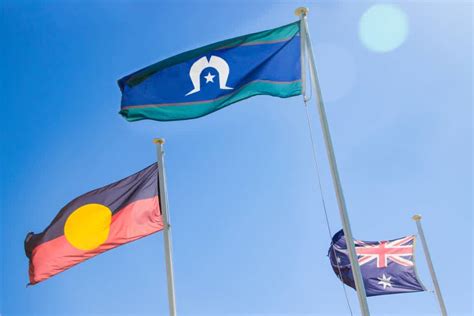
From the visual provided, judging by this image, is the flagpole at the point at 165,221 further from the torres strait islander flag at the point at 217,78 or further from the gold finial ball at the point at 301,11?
the gold finial ball at the point at 301,11

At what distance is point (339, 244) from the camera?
1443 centimetres

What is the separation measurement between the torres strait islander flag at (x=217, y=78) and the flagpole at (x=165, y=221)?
1.44 metres

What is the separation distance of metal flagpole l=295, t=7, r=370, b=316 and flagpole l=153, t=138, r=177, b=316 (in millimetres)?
3594

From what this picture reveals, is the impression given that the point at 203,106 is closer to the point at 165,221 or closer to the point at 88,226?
the point at 165,221

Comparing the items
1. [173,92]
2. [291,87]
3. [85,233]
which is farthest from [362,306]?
[85,233]

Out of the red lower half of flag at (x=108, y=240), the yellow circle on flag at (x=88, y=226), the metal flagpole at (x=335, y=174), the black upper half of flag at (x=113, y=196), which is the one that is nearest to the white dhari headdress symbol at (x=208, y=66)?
the metal flagpole at (x=335, y=174)

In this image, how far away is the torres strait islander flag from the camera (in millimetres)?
8539

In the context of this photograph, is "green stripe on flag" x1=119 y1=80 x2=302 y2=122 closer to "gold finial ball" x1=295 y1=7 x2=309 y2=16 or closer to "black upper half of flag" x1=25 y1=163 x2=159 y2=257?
"gold finial ball" x1=295 y1=7 x2=309 y2=16

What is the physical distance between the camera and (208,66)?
891cm

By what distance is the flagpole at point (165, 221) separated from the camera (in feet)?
Answer: 28.1

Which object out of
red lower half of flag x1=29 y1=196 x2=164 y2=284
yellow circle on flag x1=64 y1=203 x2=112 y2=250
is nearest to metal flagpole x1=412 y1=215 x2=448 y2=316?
red lower half of flag x1=29 y1=196 x2=164 y2=284

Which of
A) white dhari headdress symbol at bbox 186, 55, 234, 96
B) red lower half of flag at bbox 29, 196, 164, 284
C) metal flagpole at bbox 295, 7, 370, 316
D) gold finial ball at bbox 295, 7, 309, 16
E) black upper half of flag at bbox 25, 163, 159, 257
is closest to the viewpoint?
metal flagpole at bbox 295, 7, 370, 316

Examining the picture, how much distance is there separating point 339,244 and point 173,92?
26.3ft

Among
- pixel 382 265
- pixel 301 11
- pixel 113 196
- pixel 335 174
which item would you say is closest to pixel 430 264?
pixel 382 265
